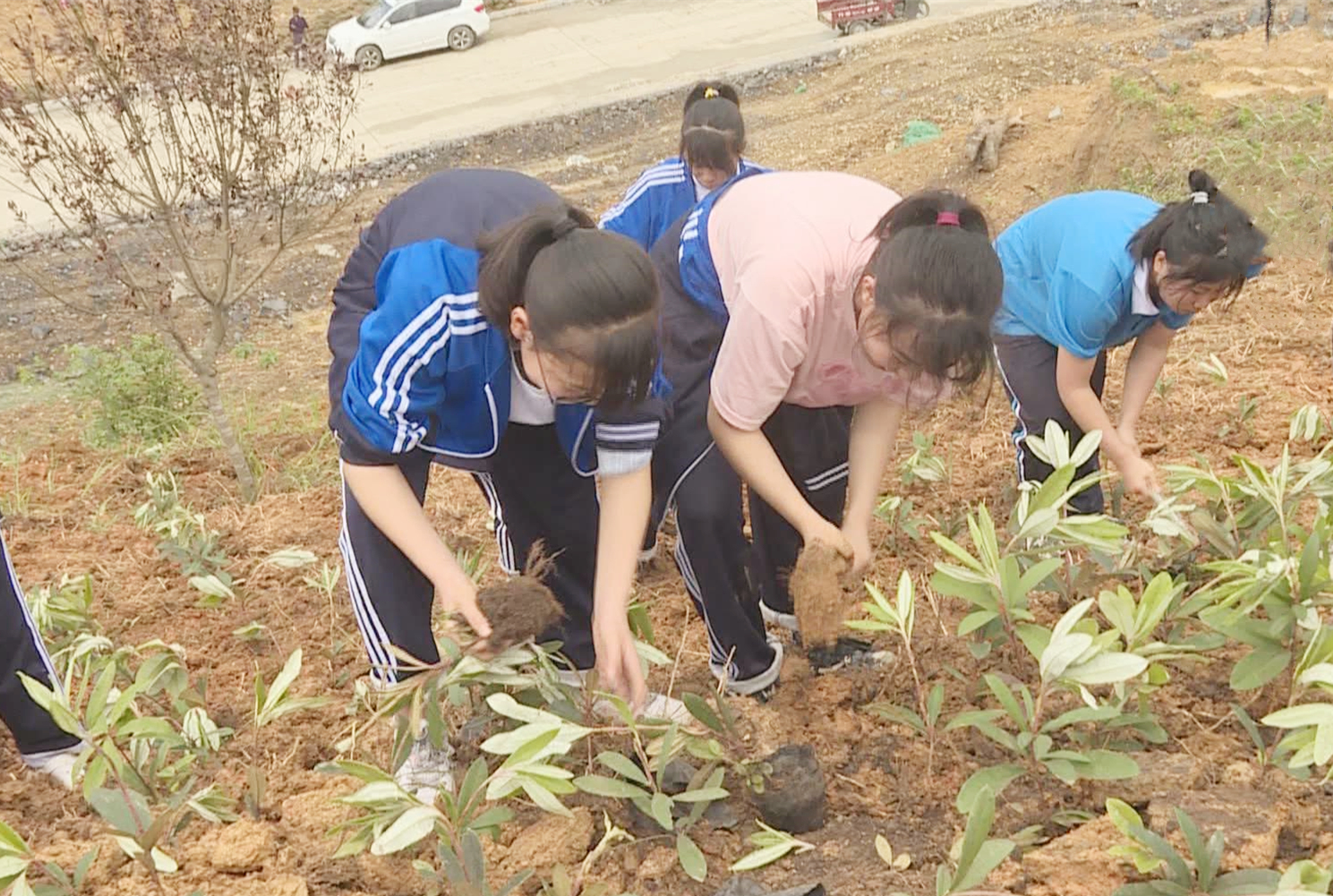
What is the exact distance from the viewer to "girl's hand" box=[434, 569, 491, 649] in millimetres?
1972

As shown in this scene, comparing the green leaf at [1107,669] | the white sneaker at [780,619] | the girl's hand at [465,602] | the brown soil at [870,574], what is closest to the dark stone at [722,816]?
the brown soil at [870,574]

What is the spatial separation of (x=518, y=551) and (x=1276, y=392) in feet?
8.15

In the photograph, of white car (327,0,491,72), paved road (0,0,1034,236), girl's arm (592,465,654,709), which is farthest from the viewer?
white car (327,0,491,72)

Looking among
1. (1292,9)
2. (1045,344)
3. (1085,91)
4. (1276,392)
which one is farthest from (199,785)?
(1292,9)

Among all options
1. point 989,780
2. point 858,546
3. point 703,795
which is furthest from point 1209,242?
point 703,795

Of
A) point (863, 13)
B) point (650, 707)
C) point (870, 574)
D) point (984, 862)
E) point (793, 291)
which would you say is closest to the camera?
point (984, 862)

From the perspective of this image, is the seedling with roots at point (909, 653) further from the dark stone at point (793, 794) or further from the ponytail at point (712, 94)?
the ponytail at point (712, 94)

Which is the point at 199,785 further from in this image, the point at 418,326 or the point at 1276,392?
the point at 1276,392

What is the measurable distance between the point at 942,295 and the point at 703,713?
0.77m

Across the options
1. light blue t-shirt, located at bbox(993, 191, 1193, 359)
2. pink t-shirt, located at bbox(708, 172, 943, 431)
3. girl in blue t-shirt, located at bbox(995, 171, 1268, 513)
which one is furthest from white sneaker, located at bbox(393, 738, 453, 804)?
girl in blue t-shirt, located at bbox(995, 171, 1268, 513)

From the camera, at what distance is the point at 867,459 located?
2.50m

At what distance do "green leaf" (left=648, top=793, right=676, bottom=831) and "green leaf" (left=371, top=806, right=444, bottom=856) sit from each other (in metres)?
0.33

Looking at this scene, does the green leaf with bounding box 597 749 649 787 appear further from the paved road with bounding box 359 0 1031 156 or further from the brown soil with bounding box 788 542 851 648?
the paved road with bounding box 359 0 1031 156

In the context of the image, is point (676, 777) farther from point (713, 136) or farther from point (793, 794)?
point (713, 136)
